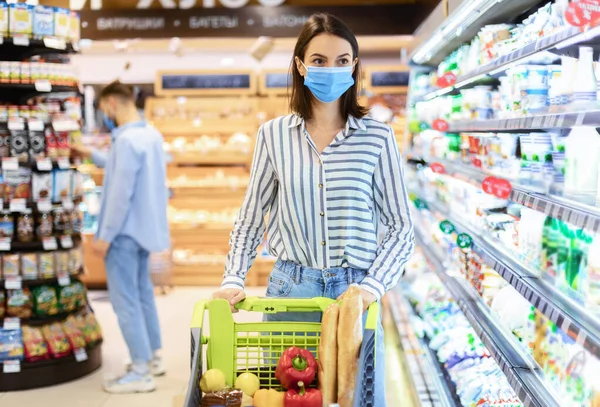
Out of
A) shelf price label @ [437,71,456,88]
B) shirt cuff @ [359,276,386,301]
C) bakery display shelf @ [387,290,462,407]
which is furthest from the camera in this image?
shelf price label @ [437,71,456,88]

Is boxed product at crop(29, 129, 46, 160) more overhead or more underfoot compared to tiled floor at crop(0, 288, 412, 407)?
more overhead

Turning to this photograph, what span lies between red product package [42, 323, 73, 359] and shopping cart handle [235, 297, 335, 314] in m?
3.15

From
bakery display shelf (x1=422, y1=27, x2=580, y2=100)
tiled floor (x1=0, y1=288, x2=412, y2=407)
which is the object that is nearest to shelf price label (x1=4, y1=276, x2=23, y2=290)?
tiled floor (x1=0, y1=288, x2=412, y2=407)

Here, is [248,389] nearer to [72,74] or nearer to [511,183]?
[511,183]

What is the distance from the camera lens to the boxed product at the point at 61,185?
197 inches

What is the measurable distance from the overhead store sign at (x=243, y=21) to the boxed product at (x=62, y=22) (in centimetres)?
213

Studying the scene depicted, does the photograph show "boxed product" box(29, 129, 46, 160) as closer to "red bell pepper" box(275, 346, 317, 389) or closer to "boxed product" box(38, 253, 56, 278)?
"boxed product" box(38, 253, 56, 278)

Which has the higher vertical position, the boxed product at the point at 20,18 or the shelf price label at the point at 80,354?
the boxed product at the point at 20,18

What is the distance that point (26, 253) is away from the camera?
4914mm

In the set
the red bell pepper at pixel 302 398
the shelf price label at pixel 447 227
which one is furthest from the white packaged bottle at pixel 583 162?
the shelf price label at pixel 447 227

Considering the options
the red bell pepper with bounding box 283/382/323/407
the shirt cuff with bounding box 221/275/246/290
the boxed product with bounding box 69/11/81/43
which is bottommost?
the red bell pepper with bounding box 283/382/323/407

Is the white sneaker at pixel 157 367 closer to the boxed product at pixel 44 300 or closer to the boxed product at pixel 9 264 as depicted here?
the boxed product at pixel 44 300

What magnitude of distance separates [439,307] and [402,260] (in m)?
2.86

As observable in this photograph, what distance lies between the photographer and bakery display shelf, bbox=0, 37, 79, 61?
195 inches
